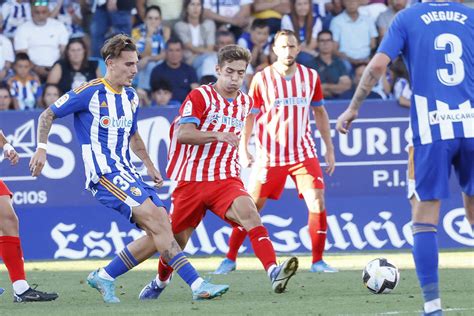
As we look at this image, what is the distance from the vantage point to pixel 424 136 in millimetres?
6824

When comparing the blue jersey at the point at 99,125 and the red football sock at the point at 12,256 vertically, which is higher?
the blue jersey at the point at 99,125

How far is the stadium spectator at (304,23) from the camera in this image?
15.9 meters

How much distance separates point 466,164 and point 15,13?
10333mm

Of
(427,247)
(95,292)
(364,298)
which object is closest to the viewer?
(427,247)

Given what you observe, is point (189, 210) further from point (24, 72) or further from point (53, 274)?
point (24, 72)

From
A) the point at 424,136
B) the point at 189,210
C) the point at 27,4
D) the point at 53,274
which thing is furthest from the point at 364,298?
the point at 27,4

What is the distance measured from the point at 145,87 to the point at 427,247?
9.31 meters

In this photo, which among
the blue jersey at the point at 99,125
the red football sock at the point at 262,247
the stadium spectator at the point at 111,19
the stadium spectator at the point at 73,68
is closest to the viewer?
the blue jersey at the point at 99,125

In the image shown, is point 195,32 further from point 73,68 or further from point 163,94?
point 73,68

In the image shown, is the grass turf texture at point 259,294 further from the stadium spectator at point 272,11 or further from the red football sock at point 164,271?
the stadium spectator at point 272,11

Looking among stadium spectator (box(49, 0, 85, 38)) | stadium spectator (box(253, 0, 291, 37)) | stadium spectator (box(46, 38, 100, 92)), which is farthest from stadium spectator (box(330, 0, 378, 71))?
stadium spectator (box(49, 0, 85, 38))

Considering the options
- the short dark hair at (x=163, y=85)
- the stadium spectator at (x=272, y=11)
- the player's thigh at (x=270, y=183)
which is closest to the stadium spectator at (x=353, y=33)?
the stadium spectator at (x=272, y=11)

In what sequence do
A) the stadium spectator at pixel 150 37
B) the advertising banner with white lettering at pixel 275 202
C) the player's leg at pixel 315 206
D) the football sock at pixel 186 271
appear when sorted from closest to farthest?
the football sock at pixel 186 271 → the player's leg at pixel 315 206 → the advertising banner with white lettering at pixel 275 202 → the stadium spectator at pixel 150 37

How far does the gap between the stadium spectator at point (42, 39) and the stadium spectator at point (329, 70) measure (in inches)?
135
